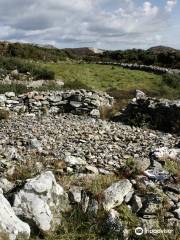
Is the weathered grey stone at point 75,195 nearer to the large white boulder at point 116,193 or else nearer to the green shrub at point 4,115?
the large white boulder at point 116,193

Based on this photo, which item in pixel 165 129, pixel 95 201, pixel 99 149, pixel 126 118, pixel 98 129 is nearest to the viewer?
pixel 95 201

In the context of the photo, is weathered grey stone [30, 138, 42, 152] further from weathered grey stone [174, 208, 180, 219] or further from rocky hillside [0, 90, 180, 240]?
weathered grey stone [174, 208, 180, 219]

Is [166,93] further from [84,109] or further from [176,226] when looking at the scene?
[176,226]

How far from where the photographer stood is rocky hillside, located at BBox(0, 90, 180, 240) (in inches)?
247

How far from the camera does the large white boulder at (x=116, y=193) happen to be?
678cm

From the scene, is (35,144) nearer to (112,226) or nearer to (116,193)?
(116,193)

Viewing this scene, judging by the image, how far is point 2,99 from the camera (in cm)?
1689

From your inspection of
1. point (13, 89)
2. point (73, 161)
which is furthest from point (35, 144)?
point (13, 89)

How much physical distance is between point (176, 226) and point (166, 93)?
1786 centimetres

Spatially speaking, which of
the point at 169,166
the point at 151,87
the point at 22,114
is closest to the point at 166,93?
the point at 151,87

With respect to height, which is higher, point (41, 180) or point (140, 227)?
point (41, 180)

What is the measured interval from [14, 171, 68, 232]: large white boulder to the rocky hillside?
0.6 inches

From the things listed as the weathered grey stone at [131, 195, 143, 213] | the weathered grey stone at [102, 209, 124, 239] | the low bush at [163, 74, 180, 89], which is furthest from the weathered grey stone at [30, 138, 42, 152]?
the low bush at [163, 74, 180, 89]

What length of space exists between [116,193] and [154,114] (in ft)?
29.4
